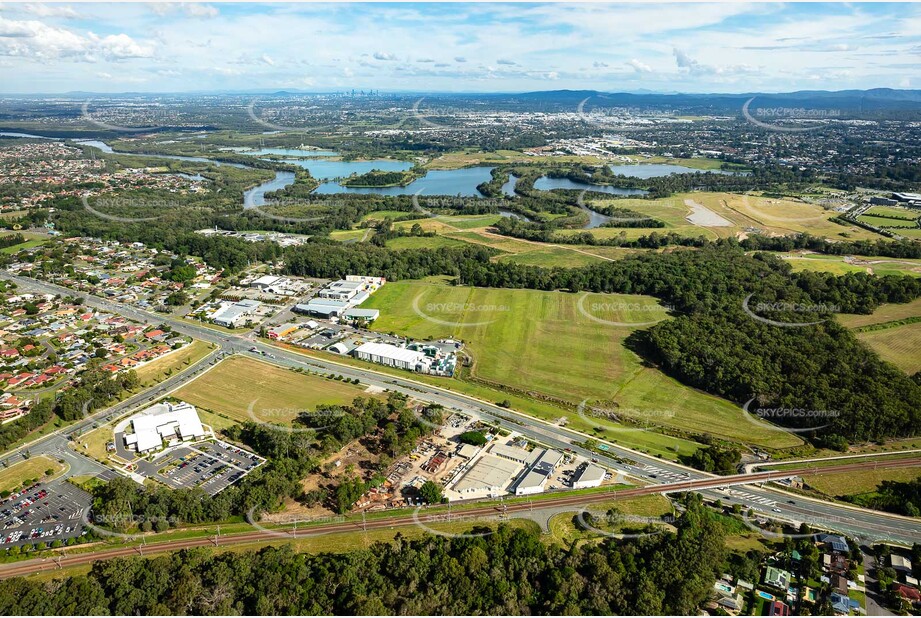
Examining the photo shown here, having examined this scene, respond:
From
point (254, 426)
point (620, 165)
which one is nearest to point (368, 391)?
point (254, 426)

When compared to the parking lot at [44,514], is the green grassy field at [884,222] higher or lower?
higher

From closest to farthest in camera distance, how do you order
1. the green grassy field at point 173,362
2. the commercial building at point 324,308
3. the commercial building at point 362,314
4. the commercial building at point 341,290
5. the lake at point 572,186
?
the green grassy field at point 173,362, the commercial building at point 362,314, the commercial building at point 324,308, the commercial building at point 341,290, the lake at point 572,186

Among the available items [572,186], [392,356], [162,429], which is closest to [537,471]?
[392,356]

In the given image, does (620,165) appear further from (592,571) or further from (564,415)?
(592,571)


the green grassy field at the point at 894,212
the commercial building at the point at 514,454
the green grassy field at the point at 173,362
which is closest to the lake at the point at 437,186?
the green grassy field at the point at 173,362

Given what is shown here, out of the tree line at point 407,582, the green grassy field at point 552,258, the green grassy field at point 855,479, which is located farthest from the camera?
the green grassy field at point 552,258

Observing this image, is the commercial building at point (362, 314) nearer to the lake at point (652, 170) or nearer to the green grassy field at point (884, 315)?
the green grassy field at point (884, 315)
